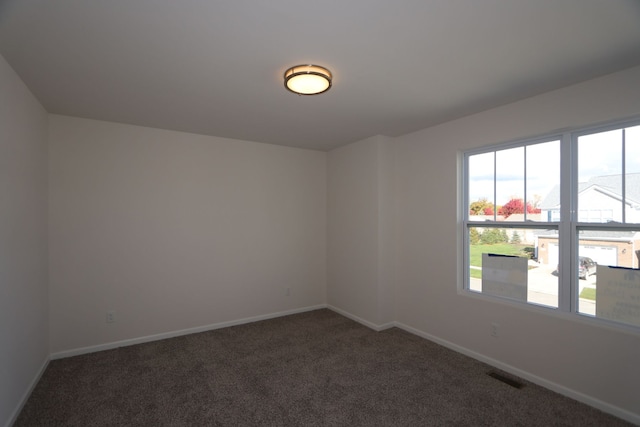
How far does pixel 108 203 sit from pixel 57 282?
37.4 inches

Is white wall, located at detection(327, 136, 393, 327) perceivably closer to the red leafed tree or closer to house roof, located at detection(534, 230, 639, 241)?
the red leafed tree

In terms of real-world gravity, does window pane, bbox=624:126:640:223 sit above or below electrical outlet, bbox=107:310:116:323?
above

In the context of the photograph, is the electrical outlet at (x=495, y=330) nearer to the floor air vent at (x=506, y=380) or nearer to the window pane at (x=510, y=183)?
the floor air vent at (x=506, y=380)

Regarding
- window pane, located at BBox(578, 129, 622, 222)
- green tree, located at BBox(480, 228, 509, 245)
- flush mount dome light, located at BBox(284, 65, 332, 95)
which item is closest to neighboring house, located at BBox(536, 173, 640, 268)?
window pane, located at BBox(578, 129, 622, 222)

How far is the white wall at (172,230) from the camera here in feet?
10.8

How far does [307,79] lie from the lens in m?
2.27

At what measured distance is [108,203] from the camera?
3479 millimetres

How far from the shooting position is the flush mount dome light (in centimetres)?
222

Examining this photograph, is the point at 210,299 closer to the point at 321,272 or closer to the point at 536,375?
the point at 321,272

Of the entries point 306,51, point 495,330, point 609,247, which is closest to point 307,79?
point 306,51

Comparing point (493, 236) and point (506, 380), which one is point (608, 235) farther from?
point (506, 380)

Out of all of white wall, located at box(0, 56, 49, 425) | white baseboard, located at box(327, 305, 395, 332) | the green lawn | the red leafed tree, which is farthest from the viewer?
white baseboard, located at box(327, 305, 395, 332)

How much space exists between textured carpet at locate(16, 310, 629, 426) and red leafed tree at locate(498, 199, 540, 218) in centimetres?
155

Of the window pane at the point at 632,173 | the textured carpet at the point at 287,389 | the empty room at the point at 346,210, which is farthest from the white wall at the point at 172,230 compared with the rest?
the window pane at the point at 632,173
